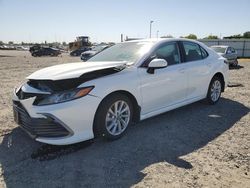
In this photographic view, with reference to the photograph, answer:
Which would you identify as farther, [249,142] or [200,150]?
[249,142]

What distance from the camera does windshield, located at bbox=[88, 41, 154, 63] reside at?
5.09 metres

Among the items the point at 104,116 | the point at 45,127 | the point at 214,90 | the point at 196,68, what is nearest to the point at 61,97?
the point at 45,127

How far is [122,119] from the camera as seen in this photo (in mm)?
4586

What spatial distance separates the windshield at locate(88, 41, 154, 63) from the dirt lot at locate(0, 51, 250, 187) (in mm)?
1260

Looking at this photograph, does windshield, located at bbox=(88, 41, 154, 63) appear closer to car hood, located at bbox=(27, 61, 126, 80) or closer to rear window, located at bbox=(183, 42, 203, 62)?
car hood, located at bbox=(27, 61, 126, 80)

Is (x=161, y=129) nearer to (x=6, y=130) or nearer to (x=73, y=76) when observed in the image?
(x=73, y=76)

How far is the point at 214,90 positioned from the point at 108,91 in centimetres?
348

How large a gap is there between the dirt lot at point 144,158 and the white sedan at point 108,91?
0.27 metres

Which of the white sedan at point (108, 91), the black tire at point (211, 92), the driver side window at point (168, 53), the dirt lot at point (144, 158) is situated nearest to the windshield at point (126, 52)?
the white sedan at point (108, 91)

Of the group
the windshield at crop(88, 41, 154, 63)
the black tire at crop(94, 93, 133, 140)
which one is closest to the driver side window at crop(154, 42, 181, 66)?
the windshield at crop(88, 41, 154, 63)

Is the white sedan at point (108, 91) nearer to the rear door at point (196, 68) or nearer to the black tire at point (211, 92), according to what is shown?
the rear door at point (196, 68)

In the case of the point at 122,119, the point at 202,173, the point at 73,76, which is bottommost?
the point at 202,173

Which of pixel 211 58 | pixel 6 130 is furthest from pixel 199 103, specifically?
pixel 6 130

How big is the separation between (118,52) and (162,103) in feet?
4.25
